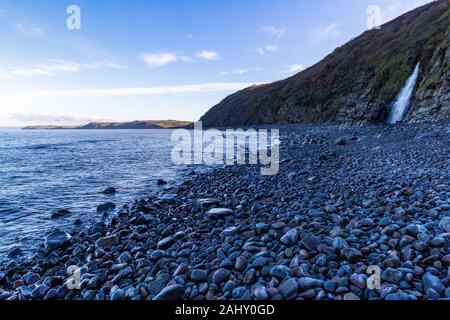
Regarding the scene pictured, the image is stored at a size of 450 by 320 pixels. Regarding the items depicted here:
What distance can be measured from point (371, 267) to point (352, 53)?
65.7 m

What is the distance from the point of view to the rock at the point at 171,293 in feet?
12.4

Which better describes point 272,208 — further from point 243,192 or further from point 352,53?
point 352,53

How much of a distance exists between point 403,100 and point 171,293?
30360 millimetres

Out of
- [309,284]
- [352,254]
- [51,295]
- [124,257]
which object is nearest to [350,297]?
[309,284]

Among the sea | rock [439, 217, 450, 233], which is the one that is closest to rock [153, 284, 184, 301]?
rock [439, 217, 450, 233]

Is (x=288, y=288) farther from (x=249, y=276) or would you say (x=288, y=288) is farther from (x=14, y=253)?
(x=14, y=253)

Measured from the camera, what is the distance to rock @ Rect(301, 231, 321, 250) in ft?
15.2

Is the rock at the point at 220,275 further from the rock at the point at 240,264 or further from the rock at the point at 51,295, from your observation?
the rock at the point at 51,295

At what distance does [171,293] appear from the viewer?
3.83 meters

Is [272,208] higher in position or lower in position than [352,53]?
lower

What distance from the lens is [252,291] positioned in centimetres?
366

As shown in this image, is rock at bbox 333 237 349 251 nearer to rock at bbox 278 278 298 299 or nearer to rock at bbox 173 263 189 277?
rock at bbox 278 278 298 299

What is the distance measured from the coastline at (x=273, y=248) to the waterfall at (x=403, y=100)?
65.2ft
